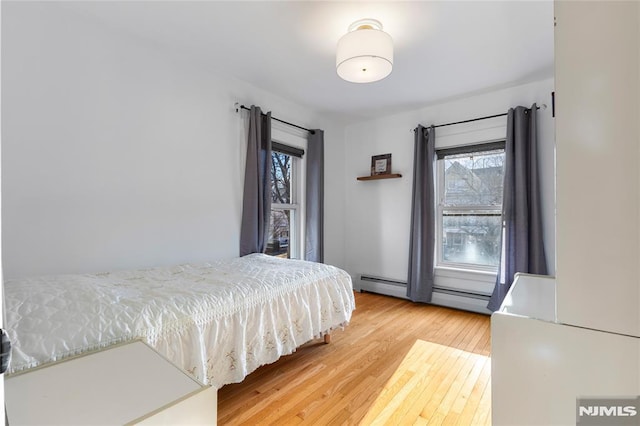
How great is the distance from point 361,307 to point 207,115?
8.33 feet

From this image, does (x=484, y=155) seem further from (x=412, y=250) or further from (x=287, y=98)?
(x=287, y=98)

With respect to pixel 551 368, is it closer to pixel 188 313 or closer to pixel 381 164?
pixel 188 313

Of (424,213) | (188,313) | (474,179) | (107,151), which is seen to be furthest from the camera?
(424,213)

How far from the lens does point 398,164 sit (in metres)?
3.79

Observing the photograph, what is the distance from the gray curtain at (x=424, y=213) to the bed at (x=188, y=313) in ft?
4.92

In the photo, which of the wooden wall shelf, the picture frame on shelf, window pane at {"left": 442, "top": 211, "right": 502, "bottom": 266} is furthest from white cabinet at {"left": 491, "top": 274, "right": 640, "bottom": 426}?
the picture frame on shelf

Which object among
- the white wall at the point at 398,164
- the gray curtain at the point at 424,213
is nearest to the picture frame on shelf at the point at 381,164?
the white wall at the point at 398,164

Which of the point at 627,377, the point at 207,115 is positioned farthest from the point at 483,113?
the point at 627,377

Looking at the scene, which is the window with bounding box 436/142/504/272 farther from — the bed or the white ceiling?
the bed

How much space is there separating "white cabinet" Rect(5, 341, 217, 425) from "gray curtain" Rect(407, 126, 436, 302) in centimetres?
306

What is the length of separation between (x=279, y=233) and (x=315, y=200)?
58cm

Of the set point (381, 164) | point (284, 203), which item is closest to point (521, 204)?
point (381, 164)

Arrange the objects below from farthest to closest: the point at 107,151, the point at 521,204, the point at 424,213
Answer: the point at 424,213 < the point at 521,204 < the point at 107,151

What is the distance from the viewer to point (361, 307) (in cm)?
341
